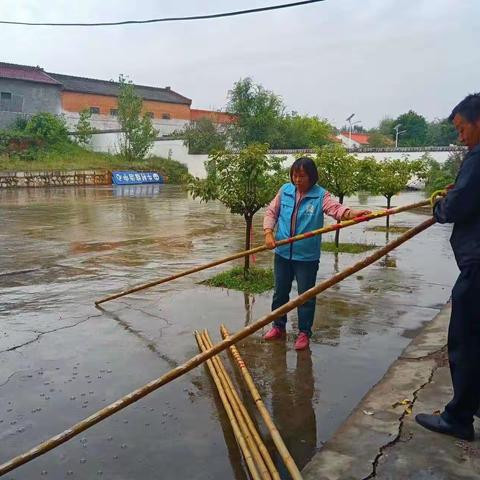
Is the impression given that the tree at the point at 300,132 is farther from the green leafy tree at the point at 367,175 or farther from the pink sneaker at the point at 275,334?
the pink sneaker at the point at 275,334

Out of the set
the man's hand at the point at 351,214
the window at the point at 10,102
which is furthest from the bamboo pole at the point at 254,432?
the window at the point at 10,102

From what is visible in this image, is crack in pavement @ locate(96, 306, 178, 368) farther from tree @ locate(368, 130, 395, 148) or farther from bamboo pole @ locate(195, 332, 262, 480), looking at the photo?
tree @ locate(368, 130, 395, 148)

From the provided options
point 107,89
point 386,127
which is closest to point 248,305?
point 107,89

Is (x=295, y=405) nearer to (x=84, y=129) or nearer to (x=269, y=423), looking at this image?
(x=269, y=423)

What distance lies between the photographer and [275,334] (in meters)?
4.70

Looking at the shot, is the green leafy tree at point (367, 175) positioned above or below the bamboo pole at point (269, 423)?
above

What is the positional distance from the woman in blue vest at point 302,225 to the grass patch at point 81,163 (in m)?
24.8

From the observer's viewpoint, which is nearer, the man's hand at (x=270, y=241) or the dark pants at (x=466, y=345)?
the dark pants at (x=466, y=345)

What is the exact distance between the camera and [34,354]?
4379 millimetres

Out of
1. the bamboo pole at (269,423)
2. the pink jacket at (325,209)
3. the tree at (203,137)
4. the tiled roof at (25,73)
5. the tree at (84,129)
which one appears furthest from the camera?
the tree at (203,137)

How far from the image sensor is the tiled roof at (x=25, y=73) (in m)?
36.2

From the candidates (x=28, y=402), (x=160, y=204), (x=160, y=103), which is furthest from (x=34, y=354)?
(x=160, y=103)

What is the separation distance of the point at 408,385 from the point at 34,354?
2938mm

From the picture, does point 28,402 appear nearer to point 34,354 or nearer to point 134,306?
point 34,354
